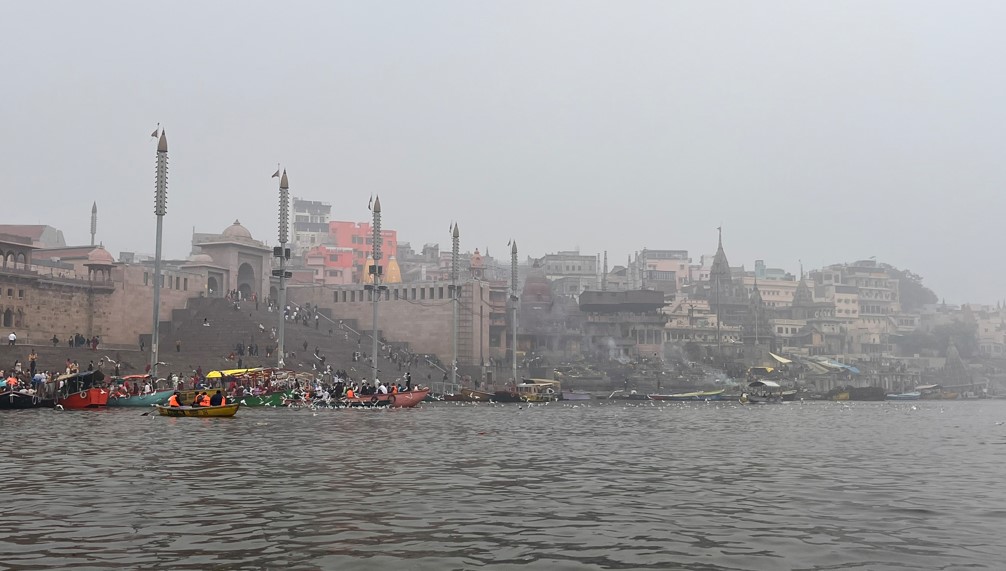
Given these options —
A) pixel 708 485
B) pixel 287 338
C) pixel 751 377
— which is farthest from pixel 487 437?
pixel 751 377

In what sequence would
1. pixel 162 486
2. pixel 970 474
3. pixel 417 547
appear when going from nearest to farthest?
1. pixel 417 547
2. pixel 162 486
3. pixel 970 474

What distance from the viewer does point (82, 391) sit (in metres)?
43.8

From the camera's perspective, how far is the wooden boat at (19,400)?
137 feet

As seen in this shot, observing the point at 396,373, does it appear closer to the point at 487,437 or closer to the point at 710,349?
the point at 487,437

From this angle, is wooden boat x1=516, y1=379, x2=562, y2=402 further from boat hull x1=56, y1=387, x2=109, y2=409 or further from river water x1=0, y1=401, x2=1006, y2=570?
river water x1=0, y1=401, x2=1006, y2=570

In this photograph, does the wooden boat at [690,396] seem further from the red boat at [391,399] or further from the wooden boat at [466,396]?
the red boat at [391,399]

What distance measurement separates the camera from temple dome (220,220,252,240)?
87500mm

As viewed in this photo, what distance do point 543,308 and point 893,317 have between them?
81.5 meters

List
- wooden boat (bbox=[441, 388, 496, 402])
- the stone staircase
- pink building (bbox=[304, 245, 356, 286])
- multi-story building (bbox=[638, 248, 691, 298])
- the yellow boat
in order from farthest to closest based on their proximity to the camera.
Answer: multi-story building (bbox=[638, 248, 691, 298]) < pink building (bbox=[304, 245, 356, 286]) < wooden boat (bbox=[441, 388, 496, 402]) < the stone staircase < the yellow boat

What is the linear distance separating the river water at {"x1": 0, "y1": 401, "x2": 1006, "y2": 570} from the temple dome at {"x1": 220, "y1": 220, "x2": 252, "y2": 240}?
5992 cm

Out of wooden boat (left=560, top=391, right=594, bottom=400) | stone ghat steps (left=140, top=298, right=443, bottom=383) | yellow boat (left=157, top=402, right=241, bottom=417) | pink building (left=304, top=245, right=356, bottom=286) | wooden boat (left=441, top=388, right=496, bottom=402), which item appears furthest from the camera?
pink building (left=304, top=245, right=356, bottom=286)

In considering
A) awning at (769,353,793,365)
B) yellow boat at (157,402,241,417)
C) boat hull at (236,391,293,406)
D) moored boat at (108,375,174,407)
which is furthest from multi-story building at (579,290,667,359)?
yellow boat at (157,402,241,417)

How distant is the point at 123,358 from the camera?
59.6m

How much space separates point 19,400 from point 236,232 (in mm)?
46140
